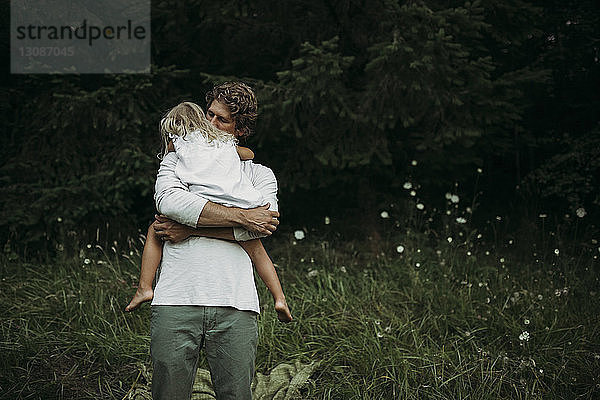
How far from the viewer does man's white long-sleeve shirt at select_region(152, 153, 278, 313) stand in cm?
217

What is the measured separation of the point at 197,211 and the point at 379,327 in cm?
202

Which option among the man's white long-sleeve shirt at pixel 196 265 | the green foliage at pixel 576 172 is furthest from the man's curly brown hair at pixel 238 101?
the green foliage at pixel 576 172

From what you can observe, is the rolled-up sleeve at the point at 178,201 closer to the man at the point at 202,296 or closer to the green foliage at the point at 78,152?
the man at the point at 202,296

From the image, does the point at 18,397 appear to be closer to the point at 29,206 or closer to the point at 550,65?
the point at 29,206

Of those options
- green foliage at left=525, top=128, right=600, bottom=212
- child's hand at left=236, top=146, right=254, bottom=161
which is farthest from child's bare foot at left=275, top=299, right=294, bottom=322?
green foliage at left=525, top=128, right=600, bottom=212

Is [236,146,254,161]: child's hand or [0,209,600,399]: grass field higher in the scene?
[236,146,254,161]: child's hand

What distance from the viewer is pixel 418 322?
4129mm

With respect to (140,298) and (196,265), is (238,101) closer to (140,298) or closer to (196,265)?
(196,265)

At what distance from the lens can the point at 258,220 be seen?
2266 millimetres

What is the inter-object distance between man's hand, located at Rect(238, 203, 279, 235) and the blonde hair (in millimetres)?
302

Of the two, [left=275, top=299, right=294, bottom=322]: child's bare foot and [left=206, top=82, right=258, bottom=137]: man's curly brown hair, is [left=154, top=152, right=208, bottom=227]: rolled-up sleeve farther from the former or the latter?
[left=275, top=299, right=294, bottom=322]: child's bare foot

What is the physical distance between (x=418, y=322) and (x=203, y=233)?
232cm

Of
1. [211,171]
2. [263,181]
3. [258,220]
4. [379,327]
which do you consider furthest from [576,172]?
[211,171]

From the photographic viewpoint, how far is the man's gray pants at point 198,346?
215cm
